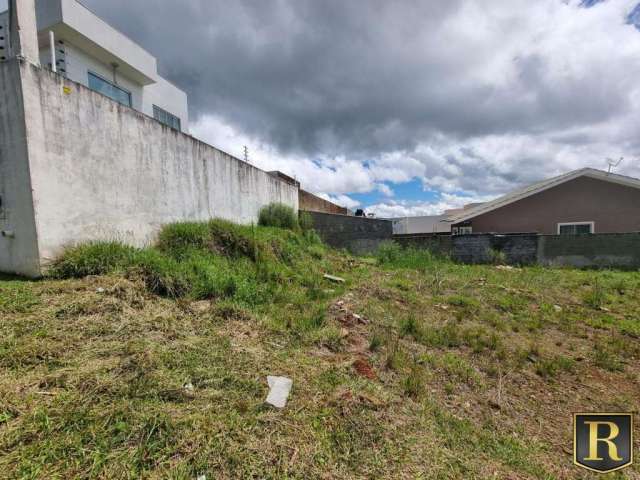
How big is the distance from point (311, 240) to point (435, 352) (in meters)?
6.40

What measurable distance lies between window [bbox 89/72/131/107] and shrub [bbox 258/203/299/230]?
5.05 metres

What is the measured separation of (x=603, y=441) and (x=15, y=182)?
20.5 feet

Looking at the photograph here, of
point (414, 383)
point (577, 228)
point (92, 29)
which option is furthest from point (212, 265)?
point (577, 228)

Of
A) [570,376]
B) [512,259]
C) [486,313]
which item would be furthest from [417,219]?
[570,376]

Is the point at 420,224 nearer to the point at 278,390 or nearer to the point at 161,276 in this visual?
the point at 161,276

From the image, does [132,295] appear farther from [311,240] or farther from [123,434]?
[311,240]

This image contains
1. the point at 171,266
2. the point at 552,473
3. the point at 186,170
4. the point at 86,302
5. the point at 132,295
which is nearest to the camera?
the point at 552,473

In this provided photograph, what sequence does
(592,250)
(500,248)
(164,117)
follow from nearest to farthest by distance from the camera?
1. (592,250)
2. (500,248)
3. (164,117)

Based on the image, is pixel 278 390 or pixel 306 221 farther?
pixel 306 221

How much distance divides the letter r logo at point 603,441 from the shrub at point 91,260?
15.8ft

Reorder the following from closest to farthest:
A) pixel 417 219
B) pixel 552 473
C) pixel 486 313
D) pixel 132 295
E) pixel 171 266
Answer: pixel 552 473 < pixel 132 295 < pixel 171 266 < pixel 486 313 < pixel 417 219

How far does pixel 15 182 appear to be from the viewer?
3127 mm

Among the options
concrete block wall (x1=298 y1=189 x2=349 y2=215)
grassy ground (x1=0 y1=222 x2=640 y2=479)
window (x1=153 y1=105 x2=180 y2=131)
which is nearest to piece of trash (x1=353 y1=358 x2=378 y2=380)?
grassy ground (x1=0 y1=222 x2=640 y2=479)

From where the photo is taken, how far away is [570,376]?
2811 mm
